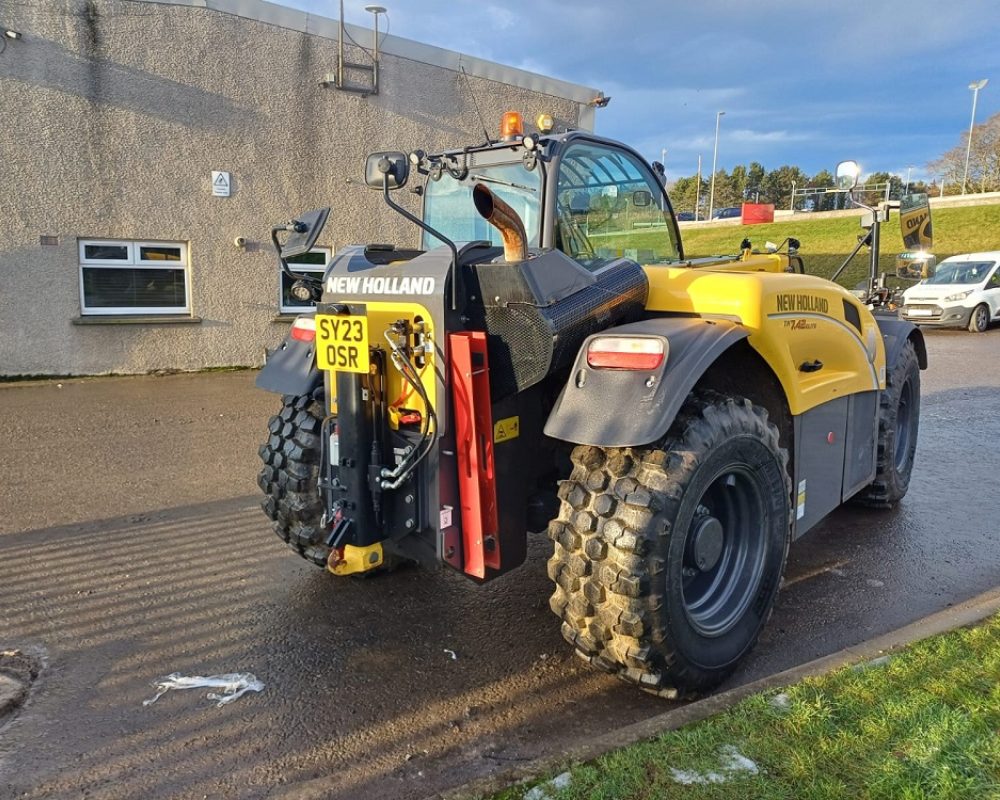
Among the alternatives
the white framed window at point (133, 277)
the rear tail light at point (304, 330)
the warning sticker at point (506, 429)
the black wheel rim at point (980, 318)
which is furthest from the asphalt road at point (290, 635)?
the black wheel rim at point (980, 318)

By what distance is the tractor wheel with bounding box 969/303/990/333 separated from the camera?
690 inches

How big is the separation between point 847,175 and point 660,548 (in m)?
3.98

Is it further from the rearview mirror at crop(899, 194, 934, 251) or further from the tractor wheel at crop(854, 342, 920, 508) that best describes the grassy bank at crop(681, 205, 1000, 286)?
the tractor wheel at crop(854, 342, 920, 508)

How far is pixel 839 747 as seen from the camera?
2.48 m

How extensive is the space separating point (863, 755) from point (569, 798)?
958 mm

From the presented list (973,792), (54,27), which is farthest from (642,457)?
(54,27)

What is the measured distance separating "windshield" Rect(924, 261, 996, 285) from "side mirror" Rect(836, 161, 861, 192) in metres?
14.7

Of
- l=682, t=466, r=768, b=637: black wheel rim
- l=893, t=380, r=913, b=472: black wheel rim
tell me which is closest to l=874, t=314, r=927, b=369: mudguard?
l=893, t=380, r=913, b=472: black wheel rim

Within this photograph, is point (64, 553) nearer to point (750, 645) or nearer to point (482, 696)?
point (482, 696)

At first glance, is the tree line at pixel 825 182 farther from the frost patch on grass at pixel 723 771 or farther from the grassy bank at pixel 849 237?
the frost patch on grass at pixel 723 771

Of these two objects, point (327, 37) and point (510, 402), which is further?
point (327, 37)

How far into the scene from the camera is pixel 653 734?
260cm

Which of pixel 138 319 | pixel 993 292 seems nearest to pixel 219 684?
pixel 138 319

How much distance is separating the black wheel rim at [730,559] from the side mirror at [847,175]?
315 cm
